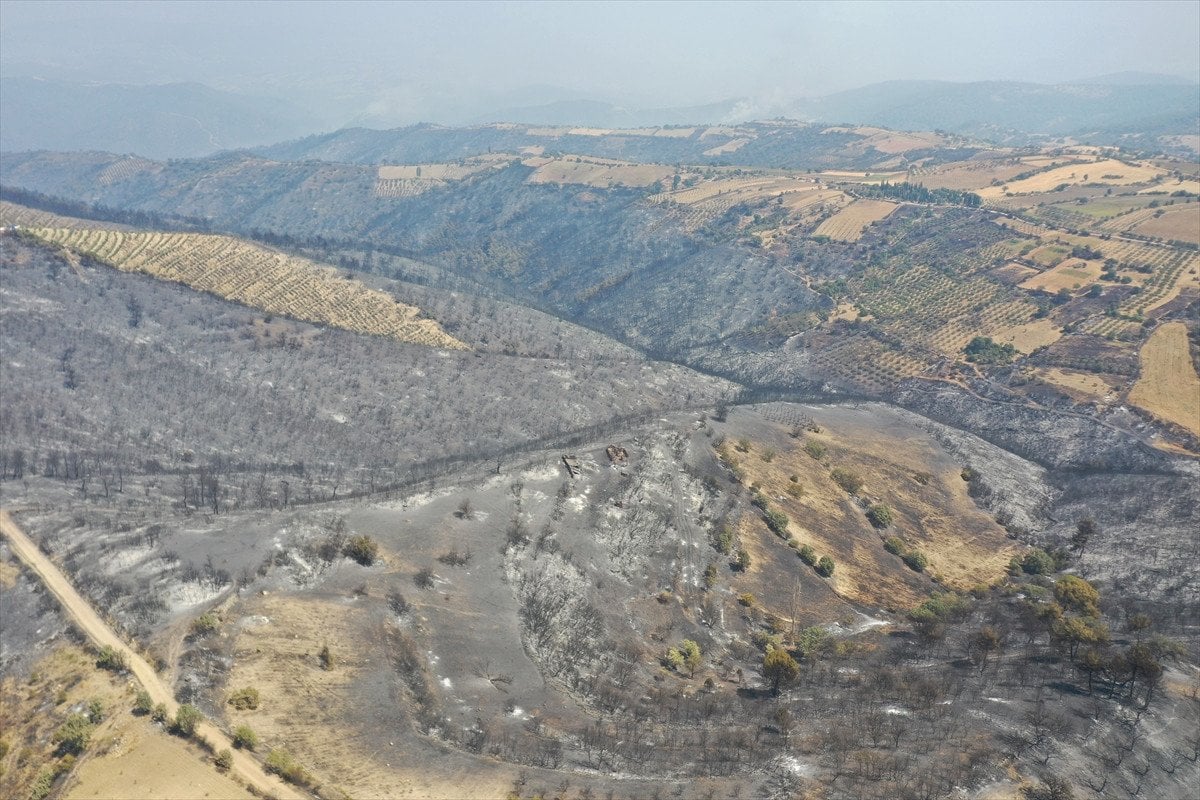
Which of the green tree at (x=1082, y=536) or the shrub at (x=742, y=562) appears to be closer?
the shrub at (x=742, y=562)

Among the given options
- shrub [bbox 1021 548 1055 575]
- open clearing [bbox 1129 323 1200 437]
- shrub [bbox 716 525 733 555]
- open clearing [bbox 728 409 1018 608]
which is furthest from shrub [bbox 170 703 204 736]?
open clearing [bbox 1129 323 1200 437]

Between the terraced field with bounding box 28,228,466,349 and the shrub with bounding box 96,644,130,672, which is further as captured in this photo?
the terraced field with bounding box 28,228,466,349

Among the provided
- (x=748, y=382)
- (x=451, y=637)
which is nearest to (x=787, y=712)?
(x=451, y=637)

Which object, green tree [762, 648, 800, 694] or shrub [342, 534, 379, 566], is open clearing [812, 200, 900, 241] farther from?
shrub [342, 534, 379, 566]

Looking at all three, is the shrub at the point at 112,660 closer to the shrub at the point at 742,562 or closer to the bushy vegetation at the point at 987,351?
the shrub at the point at 742,562

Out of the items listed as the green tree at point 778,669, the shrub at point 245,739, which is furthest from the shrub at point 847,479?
the shrub at point 245,739

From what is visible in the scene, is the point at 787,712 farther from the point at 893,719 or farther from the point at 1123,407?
the point at 1123,407

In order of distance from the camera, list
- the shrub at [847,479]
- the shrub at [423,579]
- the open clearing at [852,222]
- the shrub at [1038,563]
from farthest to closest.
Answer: the open clearing at [852,222] → the shrub at [847,479] → the shrub at [1038,563] → the shrub at [423,579]
